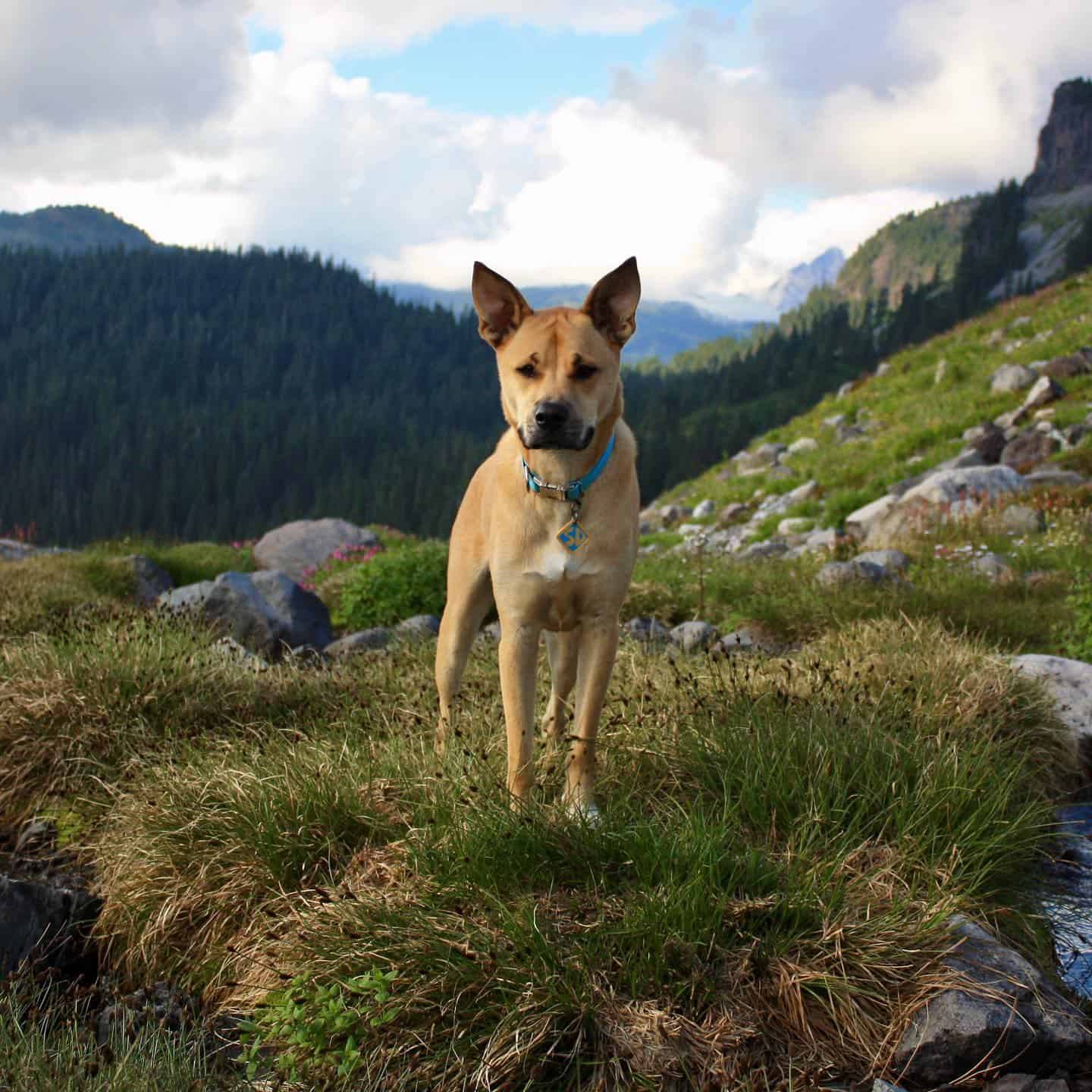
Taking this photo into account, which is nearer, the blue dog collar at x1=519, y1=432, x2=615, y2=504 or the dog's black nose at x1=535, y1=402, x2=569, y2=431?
the dog's black nose at x1=535, y1=402, x2=569, y2=431

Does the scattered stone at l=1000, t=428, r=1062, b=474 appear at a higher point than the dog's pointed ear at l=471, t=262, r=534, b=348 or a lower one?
lower

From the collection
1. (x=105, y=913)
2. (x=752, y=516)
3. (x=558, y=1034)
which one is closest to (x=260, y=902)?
(x=105, y=913)

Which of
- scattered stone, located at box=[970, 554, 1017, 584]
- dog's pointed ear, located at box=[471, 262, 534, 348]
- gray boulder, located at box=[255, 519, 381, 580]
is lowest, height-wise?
gray boulder, located at box=[255, 519, 381, 580]

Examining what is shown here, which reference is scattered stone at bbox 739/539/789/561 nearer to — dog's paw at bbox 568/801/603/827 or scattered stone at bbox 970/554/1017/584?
scattered stone at bbox 970/554/1017/584

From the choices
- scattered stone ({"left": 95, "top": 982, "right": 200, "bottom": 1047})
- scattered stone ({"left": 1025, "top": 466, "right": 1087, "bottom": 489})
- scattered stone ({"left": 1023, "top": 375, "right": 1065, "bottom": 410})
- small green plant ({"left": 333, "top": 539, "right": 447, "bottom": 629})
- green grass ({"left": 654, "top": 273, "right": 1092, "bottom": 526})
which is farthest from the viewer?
scattered stone ({"left": 1023, "top": 375, "right": 1065, "bottom": 410})

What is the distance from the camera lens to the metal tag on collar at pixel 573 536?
401cm

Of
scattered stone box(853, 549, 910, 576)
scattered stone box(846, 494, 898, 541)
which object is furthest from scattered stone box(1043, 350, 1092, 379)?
scattered stone box(853, 549, 910, 576)

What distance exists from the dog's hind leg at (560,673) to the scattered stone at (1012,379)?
1547 cm

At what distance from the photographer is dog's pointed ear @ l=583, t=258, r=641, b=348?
3.97 m

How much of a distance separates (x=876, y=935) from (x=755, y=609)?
5288 millimetres

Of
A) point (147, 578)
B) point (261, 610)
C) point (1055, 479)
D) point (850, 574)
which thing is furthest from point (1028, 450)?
point (147, 578)

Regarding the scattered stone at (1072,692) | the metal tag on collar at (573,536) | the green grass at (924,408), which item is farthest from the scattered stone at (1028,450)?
the metal tag on collar at (573,536)

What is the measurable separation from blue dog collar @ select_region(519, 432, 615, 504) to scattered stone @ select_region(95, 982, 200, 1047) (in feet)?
7.84

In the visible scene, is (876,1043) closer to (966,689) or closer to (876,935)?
(876,935)
